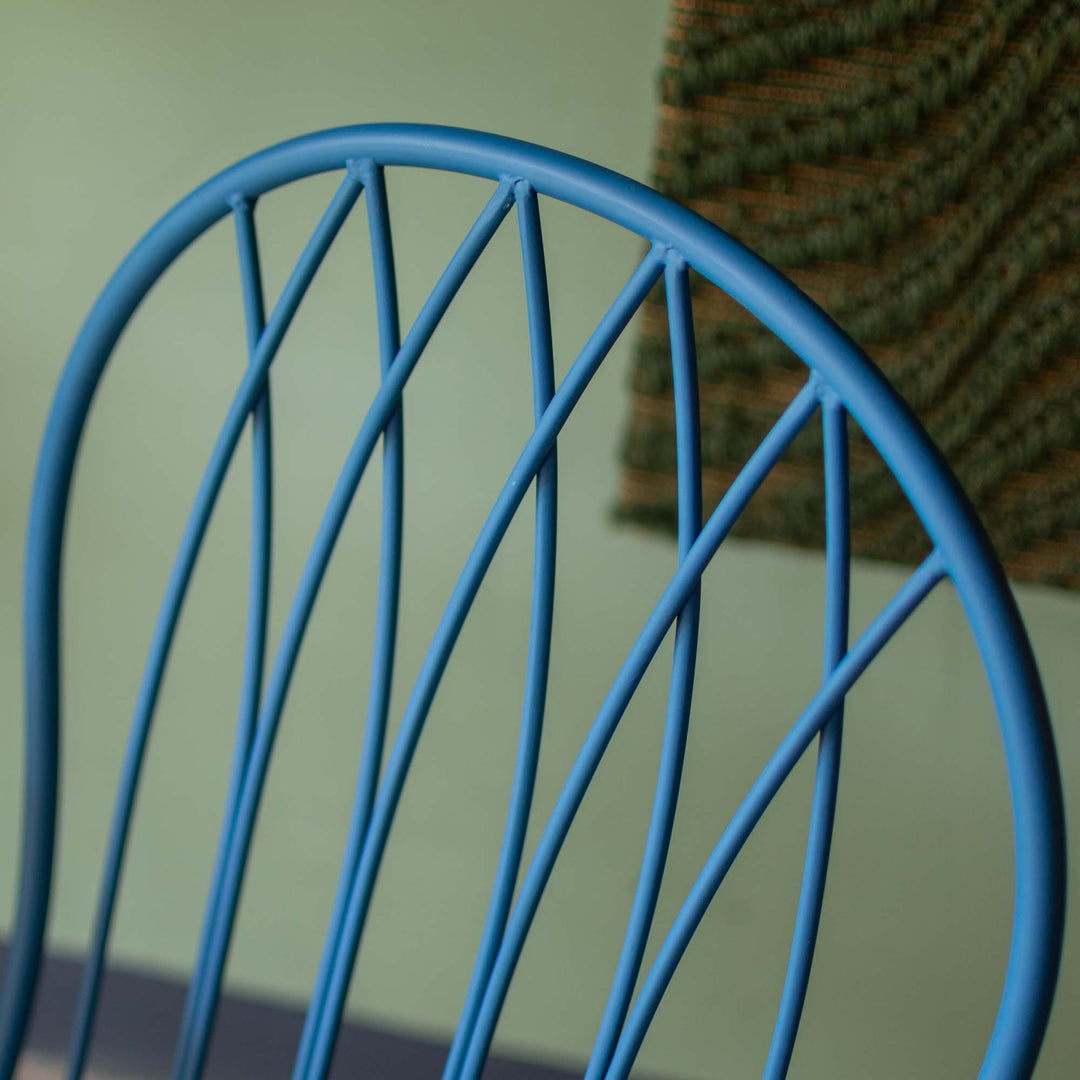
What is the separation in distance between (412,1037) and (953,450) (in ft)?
3.37

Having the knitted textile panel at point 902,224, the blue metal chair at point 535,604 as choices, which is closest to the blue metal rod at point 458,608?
the blue metal chair at point 535,604

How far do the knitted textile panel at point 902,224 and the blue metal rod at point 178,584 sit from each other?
66 centimetres

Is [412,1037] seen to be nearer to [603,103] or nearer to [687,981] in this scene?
[687,981]

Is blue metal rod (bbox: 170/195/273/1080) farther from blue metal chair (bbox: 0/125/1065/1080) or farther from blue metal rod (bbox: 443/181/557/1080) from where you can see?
blue metal rod (bbox: 443/181/557/1080)

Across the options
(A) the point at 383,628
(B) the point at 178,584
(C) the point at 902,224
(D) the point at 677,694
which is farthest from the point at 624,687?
(C) the point at 902,224

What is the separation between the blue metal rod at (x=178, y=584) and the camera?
0.45m

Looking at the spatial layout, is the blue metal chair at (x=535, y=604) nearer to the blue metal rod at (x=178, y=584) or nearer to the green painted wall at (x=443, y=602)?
the blue metal rod at (x=178, y=584)

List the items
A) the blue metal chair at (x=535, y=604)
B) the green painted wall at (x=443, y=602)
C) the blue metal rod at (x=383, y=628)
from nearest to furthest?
the blue metal chair at (x=535, y=604) < the blue metal rod at (x=383, y=628) < the green painted wall at (x=443, y=602)

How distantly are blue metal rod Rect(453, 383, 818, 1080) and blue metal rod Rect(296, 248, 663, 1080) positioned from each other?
0.22 feet

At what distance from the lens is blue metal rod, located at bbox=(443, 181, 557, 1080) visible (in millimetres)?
397

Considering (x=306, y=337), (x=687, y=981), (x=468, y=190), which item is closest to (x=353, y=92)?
(x=468, y=190)

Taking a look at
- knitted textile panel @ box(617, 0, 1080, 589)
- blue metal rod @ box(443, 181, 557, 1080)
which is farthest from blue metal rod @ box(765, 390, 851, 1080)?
knitted textile panel @ box(617, 0, 1080, 589)

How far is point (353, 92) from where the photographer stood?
112cm

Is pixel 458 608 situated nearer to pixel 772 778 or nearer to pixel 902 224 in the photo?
pixel 772 778
